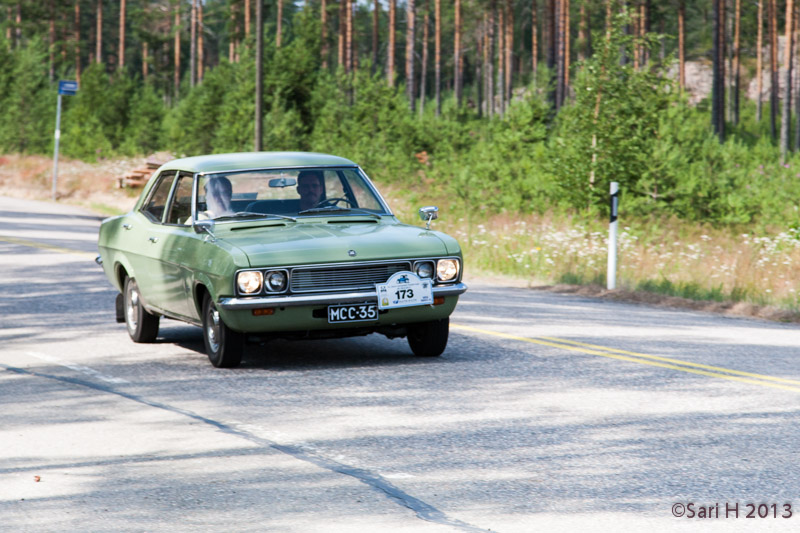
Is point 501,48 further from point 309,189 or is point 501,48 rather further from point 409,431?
point 409,431

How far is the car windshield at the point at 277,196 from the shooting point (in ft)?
29.2

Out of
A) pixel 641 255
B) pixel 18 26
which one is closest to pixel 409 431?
pixel 641 255

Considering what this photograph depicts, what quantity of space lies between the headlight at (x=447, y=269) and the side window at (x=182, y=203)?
2197 mm

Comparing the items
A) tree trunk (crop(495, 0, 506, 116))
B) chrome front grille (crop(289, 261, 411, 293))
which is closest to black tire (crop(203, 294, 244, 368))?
chrome front grille (crop(289, 261, 411, 293))

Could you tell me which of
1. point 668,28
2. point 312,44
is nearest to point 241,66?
point 312,44

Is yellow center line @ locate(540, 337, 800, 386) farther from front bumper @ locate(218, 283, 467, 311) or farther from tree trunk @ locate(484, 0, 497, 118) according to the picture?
tree trunk @ locate(484, 0, 497, 118)

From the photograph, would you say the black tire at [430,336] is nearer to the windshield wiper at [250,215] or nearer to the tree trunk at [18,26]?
the windshield wiper at [250,215]

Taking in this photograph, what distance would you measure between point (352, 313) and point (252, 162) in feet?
6.48

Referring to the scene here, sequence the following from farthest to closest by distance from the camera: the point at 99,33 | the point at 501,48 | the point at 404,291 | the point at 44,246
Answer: the point at 99,33, the point at 501,48, the point at 44,246, the point at 404,291

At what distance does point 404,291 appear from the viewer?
811 centimetres

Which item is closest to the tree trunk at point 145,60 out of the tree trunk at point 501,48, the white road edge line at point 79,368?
the tree trunk at point 501,48

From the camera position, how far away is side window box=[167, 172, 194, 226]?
357 inches

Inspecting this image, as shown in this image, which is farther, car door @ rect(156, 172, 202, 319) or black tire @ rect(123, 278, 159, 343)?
black tire @ rect(123, 278, 159, 343)

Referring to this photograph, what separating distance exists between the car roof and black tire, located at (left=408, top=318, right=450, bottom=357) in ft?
5.61
